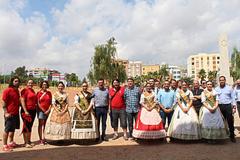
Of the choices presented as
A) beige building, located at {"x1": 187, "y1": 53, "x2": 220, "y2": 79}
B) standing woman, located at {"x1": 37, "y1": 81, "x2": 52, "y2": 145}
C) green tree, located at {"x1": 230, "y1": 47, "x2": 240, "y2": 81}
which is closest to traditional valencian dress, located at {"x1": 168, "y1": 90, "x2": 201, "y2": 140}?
standing woman, located at {"x1": 37, "y1": 81, "x2": 52, "y2": 145}

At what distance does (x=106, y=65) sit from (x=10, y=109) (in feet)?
115

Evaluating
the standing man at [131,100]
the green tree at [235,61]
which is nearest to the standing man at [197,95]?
the standing man at [131,100]

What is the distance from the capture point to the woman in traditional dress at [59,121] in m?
7.46

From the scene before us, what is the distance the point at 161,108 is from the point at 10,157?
13.4 ft

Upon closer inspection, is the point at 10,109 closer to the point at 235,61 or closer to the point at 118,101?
the point at 118,101

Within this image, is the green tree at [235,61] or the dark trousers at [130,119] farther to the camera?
the green tree at [235,61]

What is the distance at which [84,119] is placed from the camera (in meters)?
7.66

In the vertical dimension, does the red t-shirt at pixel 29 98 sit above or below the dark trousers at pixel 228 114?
above

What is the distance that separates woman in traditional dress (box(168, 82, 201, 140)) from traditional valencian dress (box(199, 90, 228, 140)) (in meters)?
0.17

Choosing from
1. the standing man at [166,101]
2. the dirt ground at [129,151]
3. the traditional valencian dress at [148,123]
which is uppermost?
the standing man at [166,101]

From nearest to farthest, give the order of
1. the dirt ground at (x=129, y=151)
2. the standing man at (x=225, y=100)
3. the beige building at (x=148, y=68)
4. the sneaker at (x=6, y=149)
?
the dirt ground at (x=129, y=151)
the sneaker at (x=6, y=149)
the standing man at (x=225, y=100)
the beige building at (x=148, y=68)

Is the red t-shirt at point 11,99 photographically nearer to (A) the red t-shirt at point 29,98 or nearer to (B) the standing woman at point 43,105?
(A) the red t-shirt at point 29,98

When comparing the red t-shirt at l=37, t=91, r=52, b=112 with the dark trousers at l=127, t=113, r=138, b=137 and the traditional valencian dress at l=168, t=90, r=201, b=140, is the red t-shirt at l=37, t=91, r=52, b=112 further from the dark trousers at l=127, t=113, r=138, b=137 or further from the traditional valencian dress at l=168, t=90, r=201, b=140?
the traditional valencian dress at l=168, t=90, r=201, b=140

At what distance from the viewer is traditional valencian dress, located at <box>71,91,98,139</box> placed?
7.56 metres
